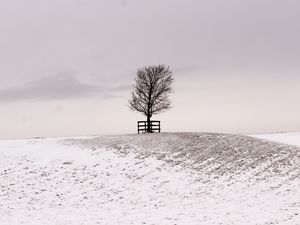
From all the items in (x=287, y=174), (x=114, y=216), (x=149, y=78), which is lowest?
(x=114, y=216)

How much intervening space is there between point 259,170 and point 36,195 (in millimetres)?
13469

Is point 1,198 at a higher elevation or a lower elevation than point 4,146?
lower

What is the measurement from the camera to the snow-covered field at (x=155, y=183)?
64.3 feet

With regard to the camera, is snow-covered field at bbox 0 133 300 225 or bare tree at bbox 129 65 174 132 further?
bare tree at bbox 129 65 174 132

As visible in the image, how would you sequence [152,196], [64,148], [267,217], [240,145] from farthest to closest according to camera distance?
1. [64,148]
2. [240,145]
3. [152,196]
4. [267,217]

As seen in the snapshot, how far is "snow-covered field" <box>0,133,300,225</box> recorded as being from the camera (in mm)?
19594

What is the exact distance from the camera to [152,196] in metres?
23.4

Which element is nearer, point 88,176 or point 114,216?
point 114,216

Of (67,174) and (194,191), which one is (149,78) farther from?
(194,191)

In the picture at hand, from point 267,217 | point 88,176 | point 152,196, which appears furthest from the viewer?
point 88,176

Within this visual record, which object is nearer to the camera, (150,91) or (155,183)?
(155,183)

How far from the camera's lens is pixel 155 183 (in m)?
25.6

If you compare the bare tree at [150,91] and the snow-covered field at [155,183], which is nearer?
the snow-covered field at [155,183]

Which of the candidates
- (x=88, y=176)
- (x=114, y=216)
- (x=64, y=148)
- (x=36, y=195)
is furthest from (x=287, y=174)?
(x=64, y=148)
